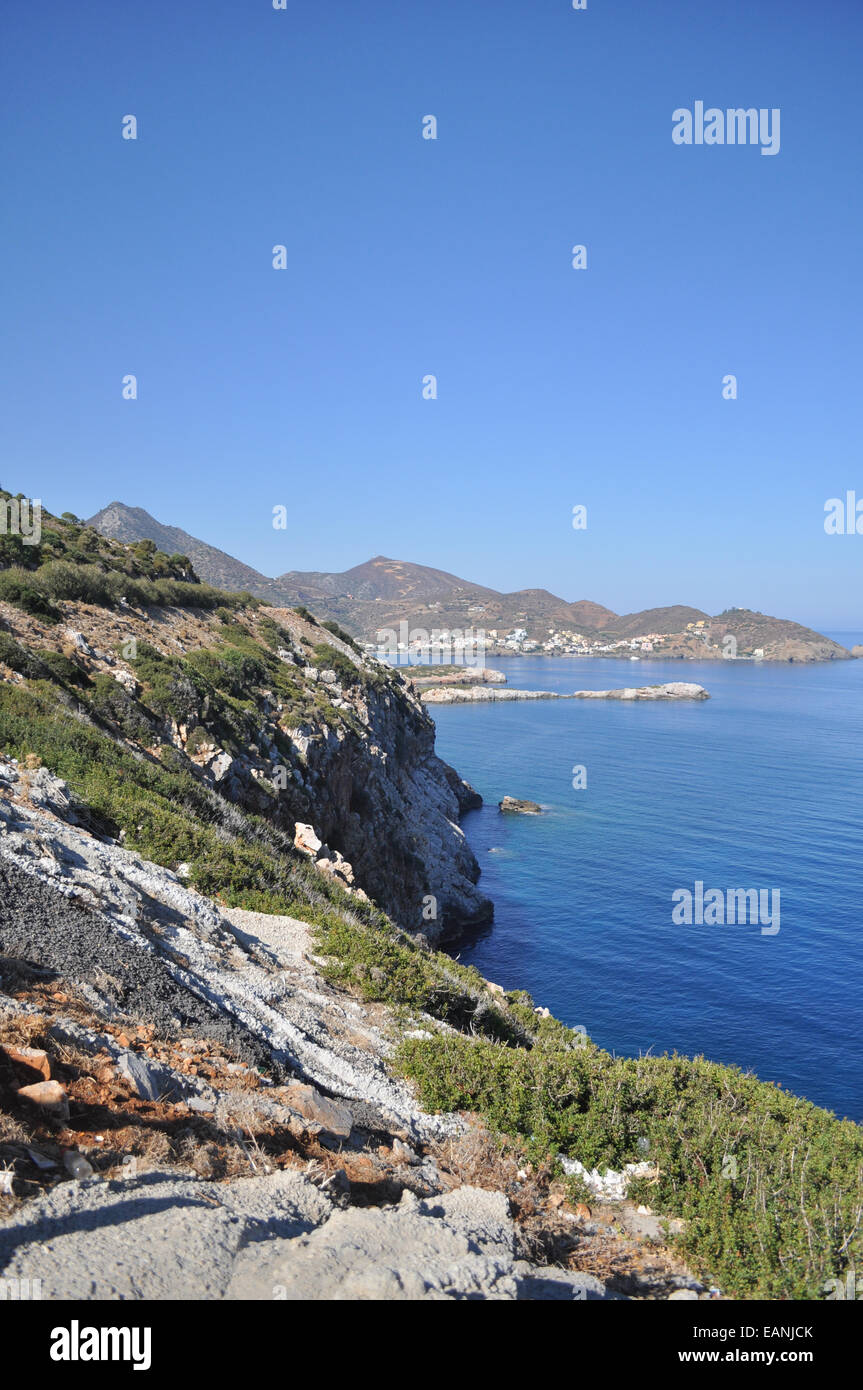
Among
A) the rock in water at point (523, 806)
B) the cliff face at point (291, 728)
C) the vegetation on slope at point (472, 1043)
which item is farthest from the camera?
the rock in water at point (523, 806)

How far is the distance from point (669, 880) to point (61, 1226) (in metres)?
53.3

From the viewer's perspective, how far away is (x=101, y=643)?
27531mm
